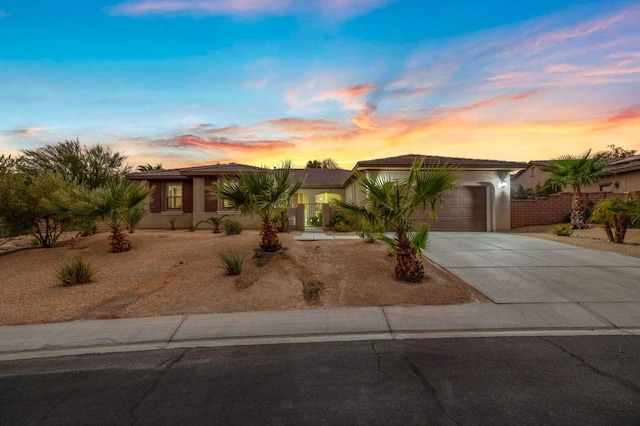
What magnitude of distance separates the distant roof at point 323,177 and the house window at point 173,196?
25.5 feet

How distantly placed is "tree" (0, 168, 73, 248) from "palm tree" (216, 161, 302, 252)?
19.9 feet

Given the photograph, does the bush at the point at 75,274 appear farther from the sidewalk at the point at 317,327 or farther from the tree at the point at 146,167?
the tree at the point at 146,167

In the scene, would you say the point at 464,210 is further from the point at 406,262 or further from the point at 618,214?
the point at 406,262

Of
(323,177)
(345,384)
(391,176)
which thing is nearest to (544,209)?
(391,176)

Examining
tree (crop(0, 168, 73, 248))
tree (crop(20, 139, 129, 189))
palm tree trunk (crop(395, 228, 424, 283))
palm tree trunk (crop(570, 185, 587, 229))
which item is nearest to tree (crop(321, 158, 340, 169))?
tree (crop(20, 139, 129, 189))

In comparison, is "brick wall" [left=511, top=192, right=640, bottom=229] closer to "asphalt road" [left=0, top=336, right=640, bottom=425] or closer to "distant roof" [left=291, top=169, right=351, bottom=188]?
"distant roof" [left=291, top=169, right=351, bottom=188]

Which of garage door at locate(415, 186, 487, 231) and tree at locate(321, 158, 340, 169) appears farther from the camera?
tree at locate(321, 158, 340, 169)

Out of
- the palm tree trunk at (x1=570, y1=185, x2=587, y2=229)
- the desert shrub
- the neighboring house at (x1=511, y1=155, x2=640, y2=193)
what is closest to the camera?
the desert shrub

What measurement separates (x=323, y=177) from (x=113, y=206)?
57.8 ft

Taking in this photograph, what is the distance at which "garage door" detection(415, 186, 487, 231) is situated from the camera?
1748cm

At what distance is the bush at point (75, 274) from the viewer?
8.12 meters

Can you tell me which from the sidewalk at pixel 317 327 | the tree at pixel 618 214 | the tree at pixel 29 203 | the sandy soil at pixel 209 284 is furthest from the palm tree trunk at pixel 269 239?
the tree at pixel 618 214

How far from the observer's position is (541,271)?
842 cm

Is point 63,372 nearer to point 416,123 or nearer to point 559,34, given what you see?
point 559,34
